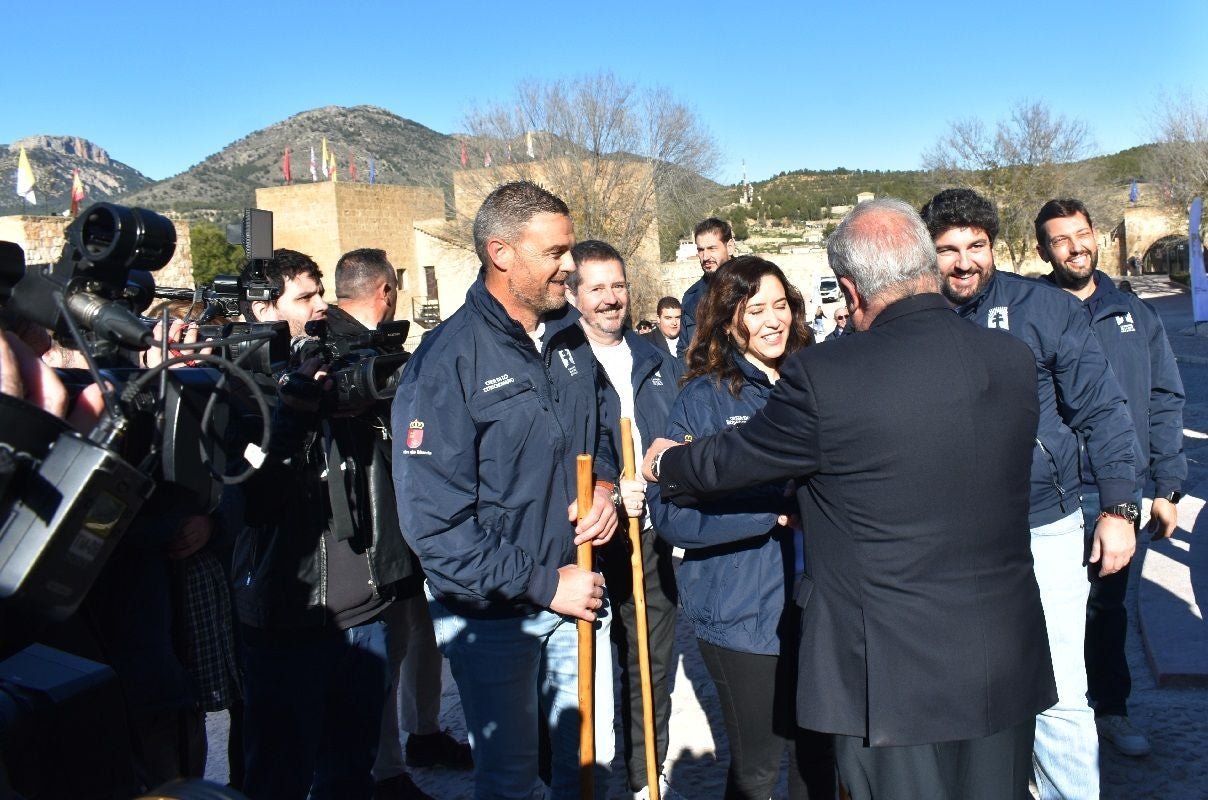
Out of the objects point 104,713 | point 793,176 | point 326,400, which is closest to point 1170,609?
point 326,400

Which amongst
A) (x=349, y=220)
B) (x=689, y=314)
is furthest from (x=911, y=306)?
(x=349, y=220)

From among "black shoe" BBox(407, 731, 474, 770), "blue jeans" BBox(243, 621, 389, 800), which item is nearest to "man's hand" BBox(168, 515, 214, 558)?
"blue jeans" BBox(243, 621, 389, 800)

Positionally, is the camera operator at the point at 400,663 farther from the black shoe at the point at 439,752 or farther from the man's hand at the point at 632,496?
the man's hand at the point at 632,496

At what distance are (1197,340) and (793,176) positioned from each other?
7348 centimetres

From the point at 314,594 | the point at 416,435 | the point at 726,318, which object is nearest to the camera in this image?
the point at 416,435

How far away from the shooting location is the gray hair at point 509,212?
2.98m

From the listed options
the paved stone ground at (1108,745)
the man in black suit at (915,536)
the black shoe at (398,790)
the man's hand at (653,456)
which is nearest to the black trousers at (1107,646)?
the paved stone ground at (1108,745)

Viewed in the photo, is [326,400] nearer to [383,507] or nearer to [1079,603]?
[383,507]

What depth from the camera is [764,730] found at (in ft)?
9.82

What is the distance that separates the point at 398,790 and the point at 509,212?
96.5 inches

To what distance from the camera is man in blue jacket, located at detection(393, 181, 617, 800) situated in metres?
2.74

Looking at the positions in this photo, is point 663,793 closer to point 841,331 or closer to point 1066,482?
point 1066,482

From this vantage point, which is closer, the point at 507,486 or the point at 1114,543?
the point at 507,486

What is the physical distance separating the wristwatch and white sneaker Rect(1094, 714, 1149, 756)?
42.7 inches
